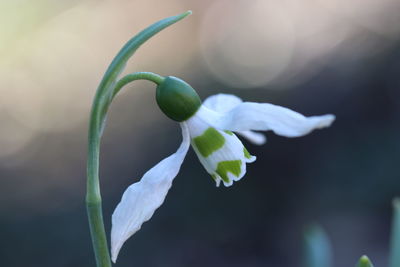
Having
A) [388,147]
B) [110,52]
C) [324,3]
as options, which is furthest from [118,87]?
[110,52]

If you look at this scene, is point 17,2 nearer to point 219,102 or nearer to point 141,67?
point 141,67

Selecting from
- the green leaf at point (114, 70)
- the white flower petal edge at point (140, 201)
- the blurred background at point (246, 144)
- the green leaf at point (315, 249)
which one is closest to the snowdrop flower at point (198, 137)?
the white flower petal edge at point (140, 201)

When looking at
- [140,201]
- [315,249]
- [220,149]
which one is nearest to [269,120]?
[220,149]

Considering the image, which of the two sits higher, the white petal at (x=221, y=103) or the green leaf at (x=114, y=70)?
the green leaf at (x=114, y=70)

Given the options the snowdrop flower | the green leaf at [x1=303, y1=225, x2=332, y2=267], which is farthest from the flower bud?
the green leaf at [x1=303, y1=225, x2=332, y2=267]

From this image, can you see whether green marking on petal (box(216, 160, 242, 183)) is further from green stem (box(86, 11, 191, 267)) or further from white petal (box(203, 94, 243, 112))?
green stem (box(86, 11, 191, 267))

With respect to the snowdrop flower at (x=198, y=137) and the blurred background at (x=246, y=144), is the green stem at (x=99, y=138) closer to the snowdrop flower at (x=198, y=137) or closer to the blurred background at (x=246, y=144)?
the snowdrop flower at (x=198, y=137)

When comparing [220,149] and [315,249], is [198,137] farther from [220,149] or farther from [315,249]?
[315,249]
